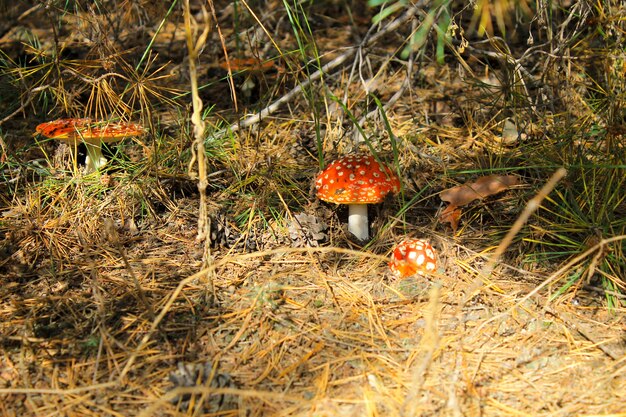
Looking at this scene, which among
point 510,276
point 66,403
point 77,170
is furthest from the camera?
point 77,170

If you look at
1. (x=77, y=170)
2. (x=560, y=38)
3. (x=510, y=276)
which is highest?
(x=560, y=38)

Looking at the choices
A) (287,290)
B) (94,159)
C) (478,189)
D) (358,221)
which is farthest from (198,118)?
(478,189)

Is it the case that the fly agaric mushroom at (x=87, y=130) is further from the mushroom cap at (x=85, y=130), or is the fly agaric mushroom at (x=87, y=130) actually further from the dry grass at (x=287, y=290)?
the dry grass at (x=287, y=290)

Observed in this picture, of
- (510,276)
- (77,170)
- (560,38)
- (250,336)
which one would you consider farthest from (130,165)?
(560,38)

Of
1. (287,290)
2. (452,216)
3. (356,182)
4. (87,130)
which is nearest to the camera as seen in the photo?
(287,290)

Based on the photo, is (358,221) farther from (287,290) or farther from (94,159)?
(94,159)

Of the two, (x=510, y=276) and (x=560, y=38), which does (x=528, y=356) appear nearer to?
(x=510, y=276)

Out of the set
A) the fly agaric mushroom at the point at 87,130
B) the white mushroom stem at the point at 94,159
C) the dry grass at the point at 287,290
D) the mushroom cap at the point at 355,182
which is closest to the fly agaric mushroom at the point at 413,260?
the dry grass at the point at 287,290

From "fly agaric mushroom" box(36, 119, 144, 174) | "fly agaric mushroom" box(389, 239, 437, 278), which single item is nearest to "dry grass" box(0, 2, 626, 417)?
"fly agaric mushroom" box(389, 239, 437, 278)
